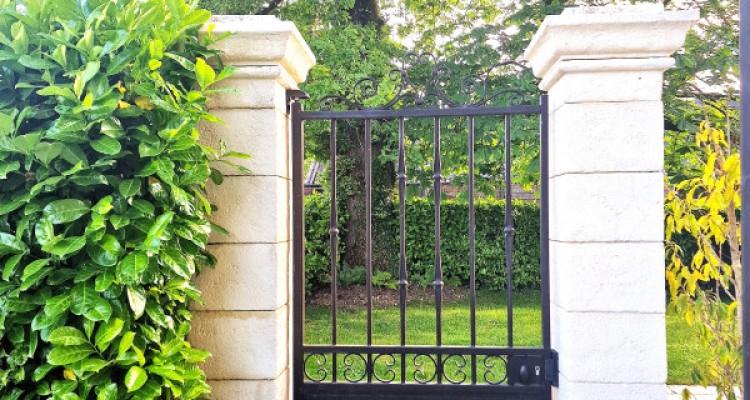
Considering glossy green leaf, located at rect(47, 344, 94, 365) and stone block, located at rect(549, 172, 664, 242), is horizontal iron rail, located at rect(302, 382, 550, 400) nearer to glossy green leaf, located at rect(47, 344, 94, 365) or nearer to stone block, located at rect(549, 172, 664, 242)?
stone block, located at rect(549, 172, 664, 242)

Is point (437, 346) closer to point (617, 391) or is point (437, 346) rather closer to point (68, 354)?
point (617, 391)

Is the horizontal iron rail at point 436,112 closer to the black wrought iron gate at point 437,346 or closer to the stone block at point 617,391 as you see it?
the black wrought iron gate at point 437,346

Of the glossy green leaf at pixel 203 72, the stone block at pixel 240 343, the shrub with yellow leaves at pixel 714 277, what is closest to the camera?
the glossy green leaf at pixel 203 72

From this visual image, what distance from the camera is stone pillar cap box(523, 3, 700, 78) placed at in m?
2.01

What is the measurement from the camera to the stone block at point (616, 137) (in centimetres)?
206

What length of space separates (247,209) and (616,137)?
152 centimetres

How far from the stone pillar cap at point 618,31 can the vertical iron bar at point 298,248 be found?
1172 mm

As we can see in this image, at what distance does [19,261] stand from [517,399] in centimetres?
201

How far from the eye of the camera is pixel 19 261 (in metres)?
1.63

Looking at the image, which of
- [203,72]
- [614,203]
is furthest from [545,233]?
[203,72]

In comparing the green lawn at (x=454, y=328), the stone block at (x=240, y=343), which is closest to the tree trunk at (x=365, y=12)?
the green lawn at (x=454, y=328)

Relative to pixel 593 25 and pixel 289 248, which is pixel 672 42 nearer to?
pixel 593 25

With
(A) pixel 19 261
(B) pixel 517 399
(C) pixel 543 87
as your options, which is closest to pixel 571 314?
(B) pixel 517 399

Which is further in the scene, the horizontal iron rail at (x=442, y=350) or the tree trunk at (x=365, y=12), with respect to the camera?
the tree trunk at (x=365, y=12)
